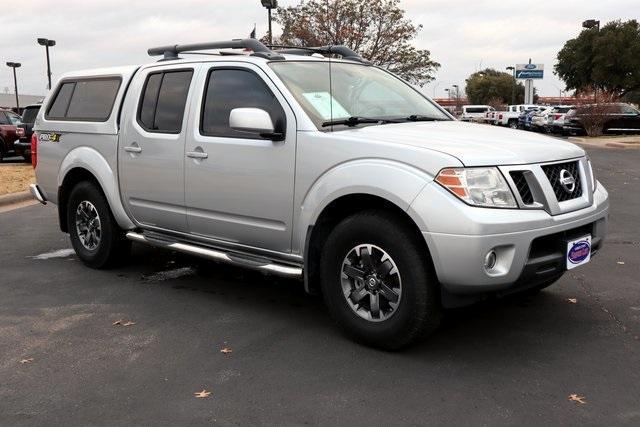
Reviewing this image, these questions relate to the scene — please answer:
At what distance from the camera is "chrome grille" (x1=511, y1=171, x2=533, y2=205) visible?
3678 mm

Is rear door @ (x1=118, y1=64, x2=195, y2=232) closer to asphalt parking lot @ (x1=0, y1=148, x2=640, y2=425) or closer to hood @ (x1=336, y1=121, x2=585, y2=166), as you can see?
asphalt parking lot @ (x1=0, y1=148, x2=640, y2=425)

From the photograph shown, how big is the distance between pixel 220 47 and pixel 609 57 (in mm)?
48571

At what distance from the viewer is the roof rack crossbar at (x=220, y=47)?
4.88 metres

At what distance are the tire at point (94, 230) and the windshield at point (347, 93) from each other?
91.8 inches

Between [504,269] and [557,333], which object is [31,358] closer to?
[504,269]

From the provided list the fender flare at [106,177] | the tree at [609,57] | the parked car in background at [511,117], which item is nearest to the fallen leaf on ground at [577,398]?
the fender flare at [106,177]

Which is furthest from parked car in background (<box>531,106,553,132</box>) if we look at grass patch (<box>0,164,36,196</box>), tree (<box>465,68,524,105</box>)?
tree (<box>465,68,524,105</box>)

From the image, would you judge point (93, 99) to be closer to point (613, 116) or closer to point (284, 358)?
point (284, 358)

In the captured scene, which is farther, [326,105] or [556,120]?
[556,120]

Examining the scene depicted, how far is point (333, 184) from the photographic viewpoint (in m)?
4.05

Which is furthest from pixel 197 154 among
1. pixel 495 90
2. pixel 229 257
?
pixel 495 90

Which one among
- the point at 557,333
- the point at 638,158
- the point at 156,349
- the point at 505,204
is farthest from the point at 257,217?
the point at 638,158

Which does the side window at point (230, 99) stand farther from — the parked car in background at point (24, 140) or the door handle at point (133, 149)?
the parked car in background at point (24, 140)

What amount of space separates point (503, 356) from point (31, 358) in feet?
9.68
